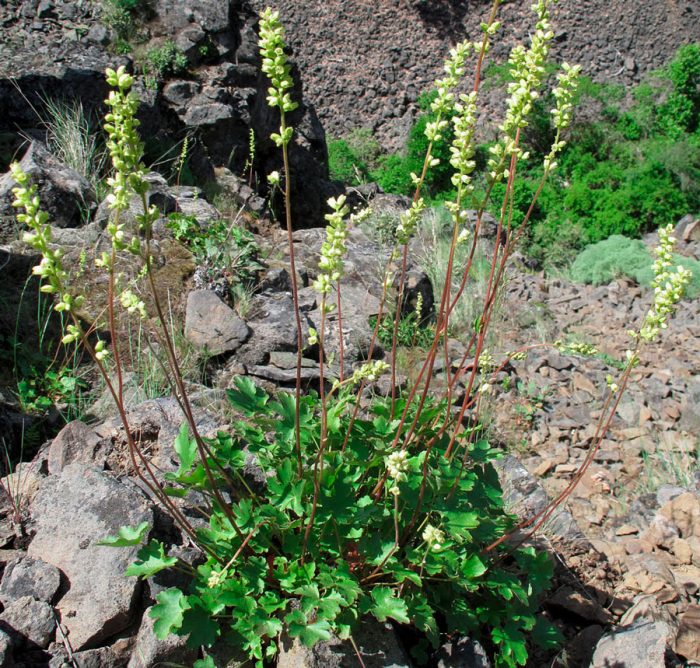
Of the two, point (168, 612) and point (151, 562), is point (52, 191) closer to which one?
point (151, 562)

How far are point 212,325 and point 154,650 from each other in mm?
2633

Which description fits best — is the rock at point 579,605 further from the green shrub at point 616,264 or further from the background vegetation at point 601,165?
the background vegetation at point 601,165

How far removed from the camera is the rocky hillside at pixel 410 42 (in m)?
17.6

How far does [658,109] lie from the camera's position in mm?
14797

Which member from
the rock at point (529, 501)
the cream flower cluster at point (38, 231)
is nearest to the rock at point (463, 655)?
the rock at point (529, 501)

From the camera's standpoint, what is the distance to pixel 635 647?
2.22 m

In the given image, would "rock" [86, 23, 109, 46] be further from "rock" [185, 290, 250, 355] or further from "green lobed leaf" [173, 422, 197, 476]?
"green lobed leaf" [173, 422, 197, 476]

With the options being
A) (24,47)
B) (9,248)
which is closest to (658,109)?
(24,47)

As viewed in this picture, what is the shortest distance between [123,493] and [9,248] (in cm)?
281

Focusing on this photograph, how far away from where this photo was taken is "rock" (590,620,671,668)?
2.17 m

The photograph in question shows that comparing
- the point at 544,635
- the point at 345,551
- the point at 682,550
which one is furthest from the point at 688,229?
the point at 345,551

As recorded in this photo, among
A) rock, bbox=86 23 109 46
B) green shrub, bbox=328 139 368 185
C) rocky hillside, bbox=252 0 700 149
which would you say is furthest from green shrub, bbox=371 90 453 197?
rock, bbox=86 23 109 46

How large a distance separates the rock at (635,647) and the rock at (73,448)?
2.13 metres

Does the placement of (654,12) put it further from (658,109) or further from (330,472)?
(330,472)
